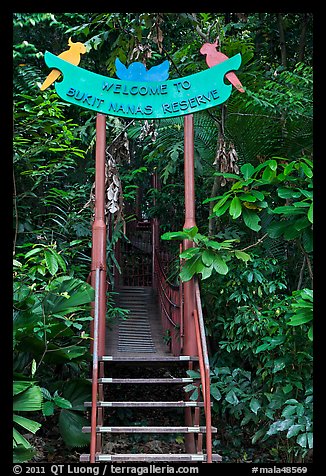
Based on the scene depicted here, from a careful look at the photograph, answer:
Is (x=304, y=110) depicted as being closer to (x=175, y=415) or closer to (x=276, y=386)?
(x=276, y=386)

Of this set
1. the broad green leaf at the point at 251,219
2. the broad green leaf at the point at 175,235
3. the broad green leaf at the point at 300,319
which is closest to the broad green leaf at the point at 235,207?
the broad green leaf at the point at 251,219

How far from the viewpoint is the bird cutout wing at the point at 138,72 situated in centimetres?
493

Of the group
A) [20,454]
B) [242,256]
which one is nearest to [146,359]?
[242,256]

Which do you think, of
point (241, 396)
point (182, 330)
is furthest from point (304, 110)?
point (241, 396)

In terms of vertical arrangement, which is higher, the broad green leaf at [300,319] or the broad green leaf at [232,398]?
the broad green leaf at [300,319]

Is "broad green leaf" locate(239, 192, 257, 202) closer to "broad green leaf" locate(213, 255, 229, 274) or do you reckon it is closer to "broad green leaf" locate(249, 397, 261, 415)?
"broad green leaf" locate(213, 255, 229, 274)

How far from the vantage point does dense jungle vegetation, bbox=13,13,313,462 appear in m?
4.23

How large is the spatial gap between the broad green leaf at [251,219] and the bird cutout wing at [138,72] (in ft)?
5.00

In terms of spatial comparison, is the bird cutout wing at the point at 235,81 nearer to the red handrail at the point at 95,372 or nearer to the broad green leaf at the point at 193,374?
the red handrail at the point at 95,372

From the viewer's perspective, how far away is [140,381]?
436 cm

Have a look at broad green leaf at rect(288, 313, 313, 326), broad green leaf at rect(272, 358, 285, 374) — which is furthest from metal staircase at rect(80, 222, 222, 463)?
broad green leaf at rect(288, 313, 313, 326)
